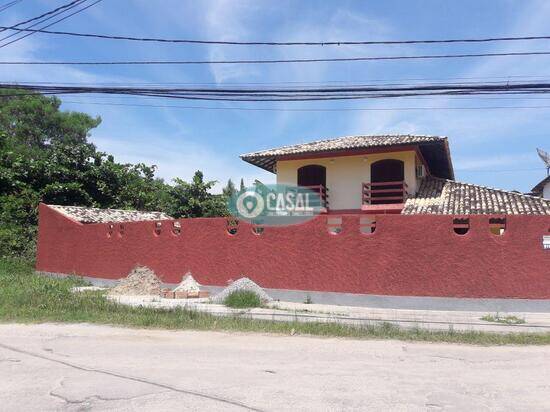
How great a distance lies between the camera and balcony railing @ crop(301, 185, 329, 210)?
2122cm

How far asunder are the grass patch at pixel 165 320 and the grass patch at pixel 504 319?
4.74 ft

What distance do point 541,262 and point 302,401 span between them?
930 cm

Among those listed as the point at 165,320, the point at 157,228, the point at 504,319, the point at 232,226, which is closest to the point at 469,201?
the point at 504,319

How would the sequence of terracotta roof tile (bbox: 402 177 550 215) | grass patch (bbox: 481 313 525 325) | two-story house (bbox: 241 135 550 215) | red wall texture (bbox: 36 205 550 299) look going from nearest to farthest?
grass patch (bbox: 481 313 525 325)
red wall texture (bbox: 36 205 550 299)
terracotta roof tile (bbox: 402 177 550 215)
two-story house (bbox: 241 135 550 215)

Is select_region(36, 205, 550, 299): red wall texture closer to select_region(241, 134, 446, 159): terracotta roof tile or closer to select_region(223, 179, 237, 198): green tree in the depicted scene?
select_region(241, 134, 446, 159): terracotta roof tile

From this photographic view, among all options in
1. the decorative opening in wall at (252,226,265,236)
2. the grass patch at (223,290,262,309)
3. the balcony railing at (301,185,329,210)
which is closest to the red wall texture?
the decorative opening in wall at (252,226,265,236)

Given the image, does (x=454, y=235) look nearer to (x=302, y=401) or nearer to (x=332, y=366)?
(x=332, y=366)

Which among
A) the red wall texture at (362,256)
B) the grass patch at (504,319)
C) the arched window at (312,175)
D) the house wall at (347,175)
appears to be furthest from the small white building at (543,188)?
the grass patch at (504,319)

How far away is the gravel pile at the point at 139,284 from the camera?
Answer: 16375 millimetres

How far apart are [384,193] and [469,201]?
3.32m

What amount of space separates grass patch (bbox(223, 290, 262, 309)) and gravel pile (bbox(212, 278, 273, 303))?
20 centimetres

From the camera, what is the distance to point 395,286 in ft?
44.0

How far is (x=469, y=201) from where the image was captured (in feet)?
61.0

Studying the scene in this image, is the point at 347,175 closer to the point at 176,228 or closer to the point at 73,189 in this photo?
the point at 176,228
